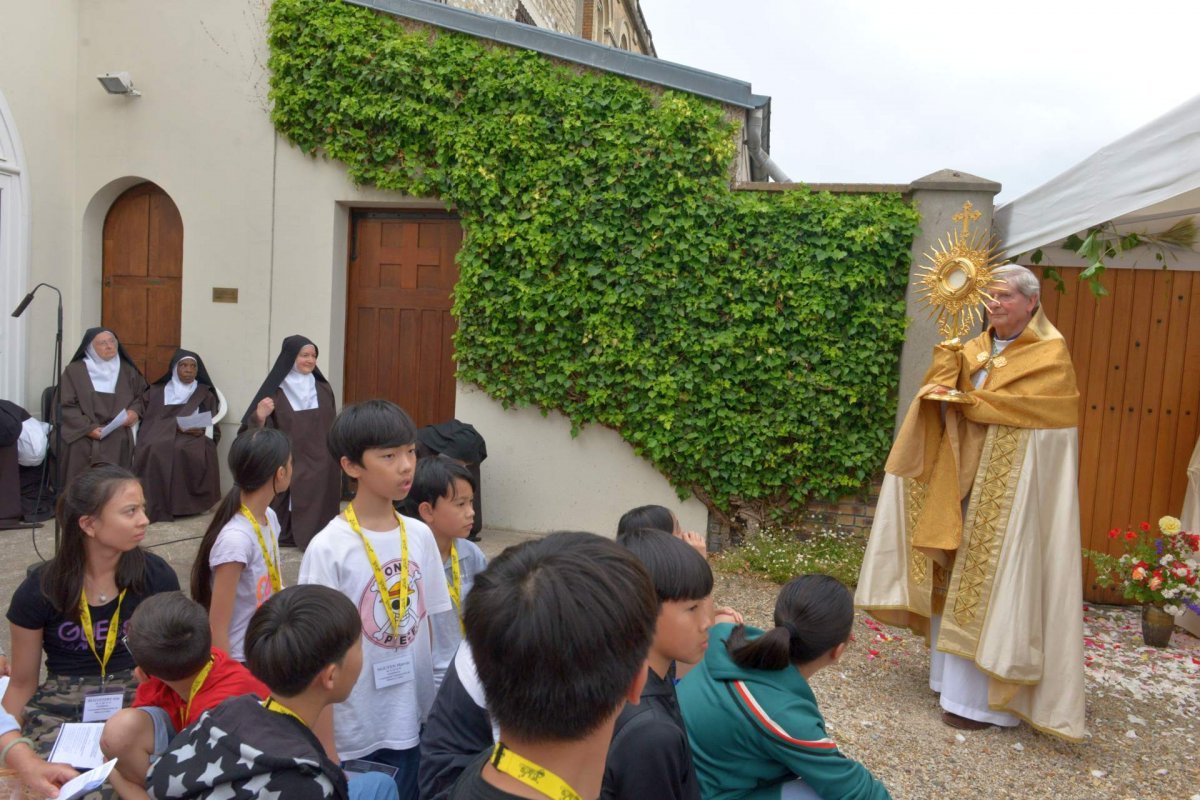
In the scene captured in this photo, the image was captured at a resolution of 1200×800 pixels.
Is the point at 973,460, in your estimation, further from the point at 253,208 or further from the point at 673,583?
the point at 253,208

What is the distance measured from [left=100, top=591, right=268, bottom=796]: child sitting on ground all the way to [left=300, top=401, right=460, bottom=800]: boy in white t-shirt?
0.35 meters

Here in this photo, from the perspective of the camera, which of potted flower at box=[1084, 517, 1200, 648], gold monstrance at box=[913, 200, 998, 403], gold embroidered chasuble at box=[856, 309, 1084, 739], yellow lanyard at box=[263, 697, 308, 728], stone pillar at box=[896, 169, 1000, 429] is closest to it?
yellow lanyard at box=[263, 697, 308, 728]

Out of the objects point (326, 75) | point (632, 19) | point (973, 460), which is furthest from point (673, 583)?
point (632, 19)

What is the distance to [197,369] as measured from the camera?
25.3ft

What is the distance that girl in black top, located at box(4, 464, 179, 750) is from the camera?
105 inches

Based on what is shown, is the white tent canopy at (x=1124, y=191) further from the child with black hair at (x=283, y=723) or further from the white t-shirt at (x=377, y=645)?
the child with black hair at (x=283, y=723)

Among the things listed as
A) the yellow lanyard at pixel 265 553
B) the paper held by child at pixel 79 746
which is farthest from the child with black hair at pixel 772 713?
the yellow lanyard at pixel 265 553

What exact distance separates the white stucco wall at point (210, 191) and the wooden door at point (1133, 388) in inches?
145

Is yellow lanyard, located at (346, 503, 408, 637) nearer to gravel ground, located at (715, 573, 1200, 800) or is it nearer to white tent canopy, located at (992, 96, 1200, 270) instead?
gravel ground, located at (715, 573, 1200, 800)

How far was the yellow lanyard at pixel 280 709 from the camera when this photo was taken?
74.9 inches

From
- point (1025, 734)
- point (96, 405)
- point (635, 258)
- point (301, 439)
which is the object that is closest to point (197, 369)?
point (96, 405)

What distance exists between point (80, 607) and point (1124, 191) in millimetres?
4312

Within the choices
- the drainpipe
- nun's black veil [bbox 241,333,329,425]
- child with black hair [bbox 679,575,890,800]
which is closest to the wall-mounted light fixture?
nun's black veil [bbox 241,333,329,425]

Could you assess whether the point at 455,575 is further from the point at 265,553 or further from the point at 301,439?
the point at 301,439
